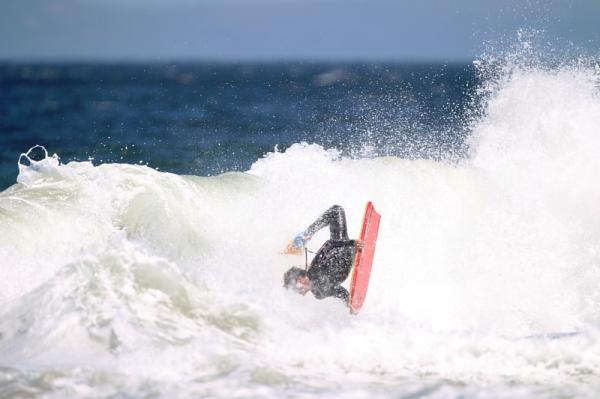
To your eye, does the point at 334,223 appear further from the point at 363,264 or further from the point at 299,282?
the point at 299,282

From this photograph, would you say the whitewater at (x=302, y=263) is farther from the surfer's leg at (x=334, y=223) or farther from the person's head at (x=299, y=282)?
the surfer's leg at (x=334, y=223)

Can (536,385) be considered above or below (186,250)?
below

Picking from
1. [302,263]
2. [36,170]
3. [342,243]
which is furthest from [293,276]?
[36,170]

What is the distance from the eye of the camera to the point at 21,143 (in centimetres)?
2512

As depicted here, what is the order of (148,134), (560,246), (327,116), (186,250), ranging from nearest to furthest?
1. (186,250)
2. (560,246)
3. (148,134)
4. (327,116)

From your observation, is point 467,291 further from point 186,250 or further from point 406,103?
point 406,103

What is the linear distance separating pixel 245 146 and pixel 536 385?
1954 cm

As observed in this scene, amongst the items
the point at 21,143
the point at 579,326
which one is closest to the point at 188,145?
the point at 21,143

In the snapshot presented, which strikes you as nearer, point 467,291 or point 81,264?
point 81,264

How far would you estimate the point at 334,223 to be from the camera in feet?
24.2

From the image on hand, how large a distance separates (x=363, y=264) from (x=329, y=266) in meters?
0.48

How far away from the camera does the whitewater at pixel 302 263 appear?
505cm

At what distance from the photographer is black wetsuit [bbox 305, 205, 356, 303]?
278 inches

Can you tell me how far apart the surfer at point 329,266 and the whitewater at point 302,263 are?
0.21 metres
